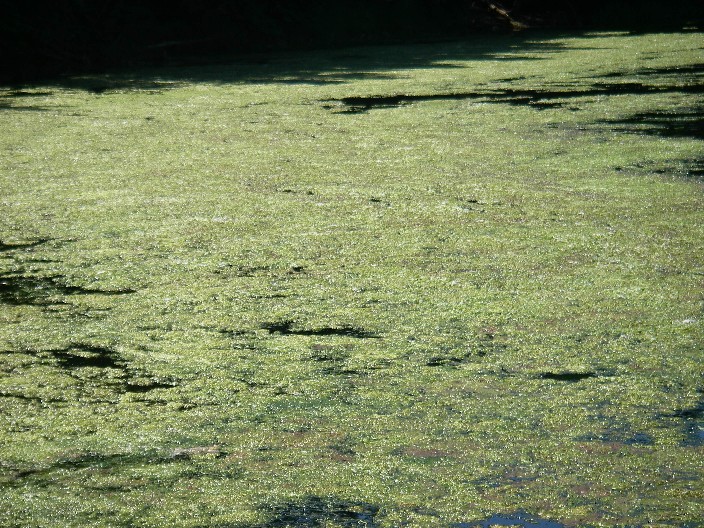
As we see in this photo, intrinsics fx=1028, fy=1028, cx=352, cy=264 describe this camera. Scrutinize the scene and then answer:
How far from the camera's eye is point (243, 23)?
1070 cm

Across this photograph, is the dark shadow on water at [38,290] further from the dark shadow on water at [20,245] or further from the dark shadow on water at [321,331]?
the dark shadow on water at [321,331]

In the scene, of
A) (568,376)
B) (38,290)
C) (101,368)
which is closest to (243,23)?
(38,290)

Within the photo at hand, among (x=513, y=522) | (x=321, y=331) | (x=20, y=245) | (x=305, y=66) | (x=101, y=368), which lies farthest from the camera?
(x=305, y=66)

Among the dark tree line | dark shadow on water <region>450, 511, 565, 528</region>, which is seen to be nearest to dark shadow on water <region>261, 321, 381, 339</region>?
dark shadow on water <region>450, 511, 565, 528</region>

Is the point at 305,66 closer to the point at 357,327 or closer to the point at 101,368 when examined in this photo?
the point at 357,327

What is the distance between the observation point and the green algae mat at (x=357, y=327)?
1515mm

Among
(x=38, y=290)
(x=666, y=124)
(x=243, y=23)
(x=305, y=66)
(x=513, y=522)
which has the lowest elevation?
(x=513, y=522)

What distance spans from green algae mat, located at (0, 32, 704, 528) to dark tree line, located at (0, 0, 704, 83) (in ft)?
14.8

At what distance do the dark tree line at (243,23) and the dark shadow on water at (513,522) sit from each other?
7.27 meters

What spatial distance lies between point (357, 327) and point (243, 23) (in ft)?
29.5

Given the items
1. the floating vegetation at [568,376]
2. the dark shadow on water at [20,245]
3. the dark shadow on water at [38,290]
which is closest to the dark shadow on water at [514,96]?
the dark shadow on water at [20,245]

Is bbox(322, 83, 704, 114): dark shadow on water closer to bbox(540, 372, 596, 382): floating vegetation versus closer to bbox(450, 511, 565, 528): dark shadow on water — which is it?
bbox(540, 372, 596, 382): floating vegetation

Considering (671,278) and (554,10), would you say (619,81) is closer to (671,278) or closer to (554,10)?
(671,278)

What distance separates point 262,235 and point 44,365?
1042mm
